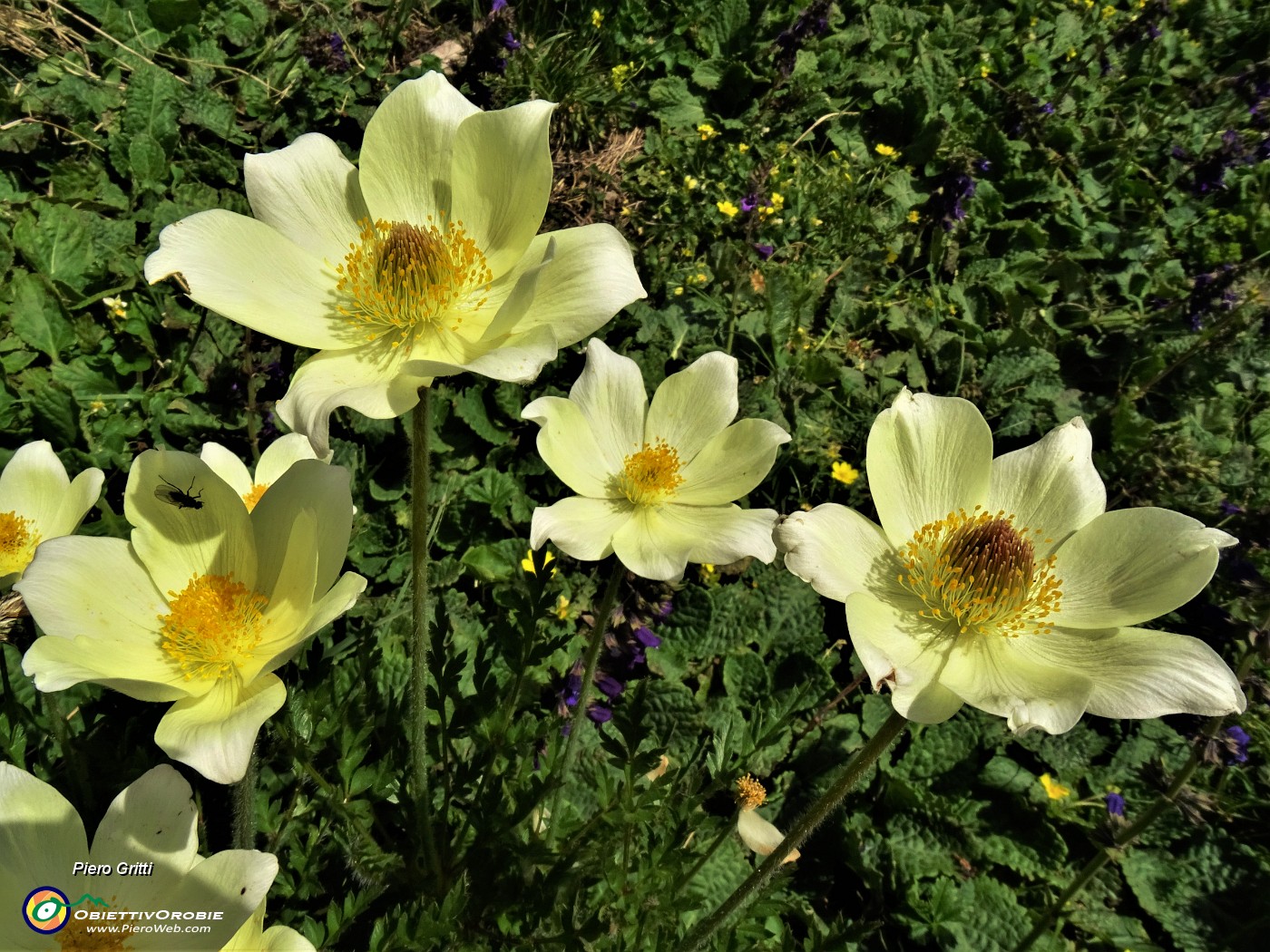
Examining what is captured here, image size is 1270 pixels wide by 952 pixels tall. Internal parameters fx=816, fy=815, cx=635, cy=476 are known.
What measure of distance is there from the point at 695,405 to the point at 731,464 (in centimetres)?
20

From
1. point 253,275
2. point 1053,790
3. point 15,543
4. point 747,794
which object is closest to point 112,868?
point 15,543

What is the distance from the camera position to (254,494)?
7.07 ft

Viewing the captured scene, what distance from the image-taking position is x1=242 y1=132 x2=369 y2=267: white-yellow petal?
174 centimetres

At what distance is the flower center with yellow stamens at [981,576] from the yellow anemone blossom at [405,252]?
84 cm

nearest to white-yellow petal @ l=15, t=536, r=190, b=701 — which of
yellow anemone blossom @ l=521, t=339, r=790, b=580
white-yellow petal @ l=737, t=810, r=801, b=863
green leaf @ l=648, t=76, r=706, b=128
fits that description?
yellow anemone blossom @ l=521, t=339, r=790, b=580

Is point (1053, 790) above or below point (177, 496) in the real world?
below

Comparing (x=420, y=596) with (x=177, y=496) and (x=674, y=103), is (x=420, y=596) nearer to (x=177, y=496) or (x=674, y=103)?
(x=177, y=496)

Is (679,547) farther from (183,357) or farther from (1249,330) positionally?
(1249,330)

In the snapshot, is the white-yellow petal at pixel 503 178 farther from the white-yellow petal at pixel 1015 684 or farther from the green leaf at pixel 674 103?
the green leaf at pixel 674 103

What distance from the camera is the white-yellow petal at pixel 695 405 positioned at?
87.4 inches

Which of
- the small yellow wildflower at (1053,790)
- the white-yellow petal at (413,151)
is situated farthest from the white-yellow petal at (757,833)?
the white-yellow petal at (413,151)

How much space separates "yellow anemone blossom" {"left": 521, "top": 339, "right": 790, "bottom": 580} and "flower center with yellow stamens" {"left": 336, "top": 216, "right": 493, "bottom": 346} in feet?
1.01

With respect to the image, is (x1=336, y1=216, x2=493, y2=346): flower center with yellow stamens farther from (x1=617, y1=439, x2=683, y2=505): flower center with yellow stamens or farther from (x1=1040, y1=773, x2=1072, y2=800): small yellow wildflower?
(x1=1040, y1=773, x2=1072, y2=800): small yellow wildflower

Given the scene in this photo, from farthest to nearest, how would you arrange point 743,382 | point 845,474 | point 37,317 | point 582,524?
point 743,382, point 845,474, point 37,317, point 582,524
